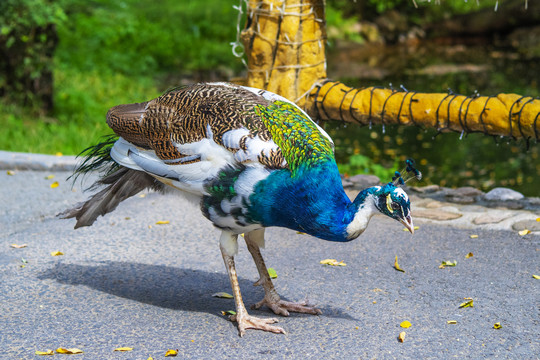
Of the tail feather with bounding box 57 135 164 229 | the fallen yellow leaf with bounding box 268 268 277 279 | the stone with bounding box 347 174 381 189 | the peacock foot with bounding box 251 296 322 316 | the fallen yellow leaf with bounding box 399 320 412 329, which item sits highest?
the tail feather with bounding box 57 135 164 229

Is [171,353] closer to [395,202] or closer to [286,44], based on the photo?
[395,202]

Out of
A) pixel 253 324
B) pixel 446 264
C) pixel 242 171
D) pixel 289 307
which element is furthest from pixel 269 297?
pixel 446 264

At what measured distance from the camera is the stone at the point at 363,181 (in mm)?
6117

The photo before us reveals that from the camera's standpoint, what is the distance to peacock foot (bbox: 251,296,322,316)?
3.91 metres

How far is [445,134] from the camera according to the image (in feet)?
35.1

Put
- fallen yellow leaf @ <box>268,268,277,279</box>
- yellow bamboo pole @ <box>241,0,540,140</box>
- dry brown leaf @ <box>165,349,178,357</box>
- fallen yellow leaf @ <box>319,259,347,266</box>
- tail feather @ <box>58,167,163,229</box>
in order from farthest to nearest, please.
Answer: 1. yellow bamboo pole @ <box>241,0,540,140</box>
2. fallen yellow leaf @ <box>319,259,347,266</box>
3. fallen yellow leaf @ <box>268,268,277,279</box>
4. tail feather @ <box>58,167,163,229</box>
5. dry brown leaf @ <box>165,349,178,357</box>

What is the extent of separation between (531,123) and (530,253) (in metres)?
1.01

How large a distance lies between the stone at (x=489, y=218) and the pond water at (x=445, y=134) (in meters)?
0.60

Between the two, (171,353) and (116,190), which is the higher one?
(116,190)

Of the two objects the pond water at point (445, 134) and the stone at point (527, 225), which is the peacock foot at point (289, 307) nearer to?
the stone at point (527, 225)

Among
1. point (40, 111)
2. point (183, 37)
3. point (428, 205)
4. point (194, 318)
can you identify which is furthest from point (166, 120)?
point (183, 37)

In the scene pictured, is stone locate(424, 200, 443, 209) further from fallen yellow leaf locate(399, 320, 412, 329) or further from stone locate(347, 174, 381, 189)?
fallen yellow leaf locate(399, 320, 412, 329)

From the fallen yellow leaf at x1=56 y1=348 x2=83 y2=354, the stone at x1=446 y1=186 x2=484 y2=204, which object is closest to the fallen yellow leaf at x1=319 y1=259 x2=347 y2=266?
the stone at x1=446 y1=186 x2=484 y2=204

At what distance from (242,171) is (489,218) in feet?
8.74
